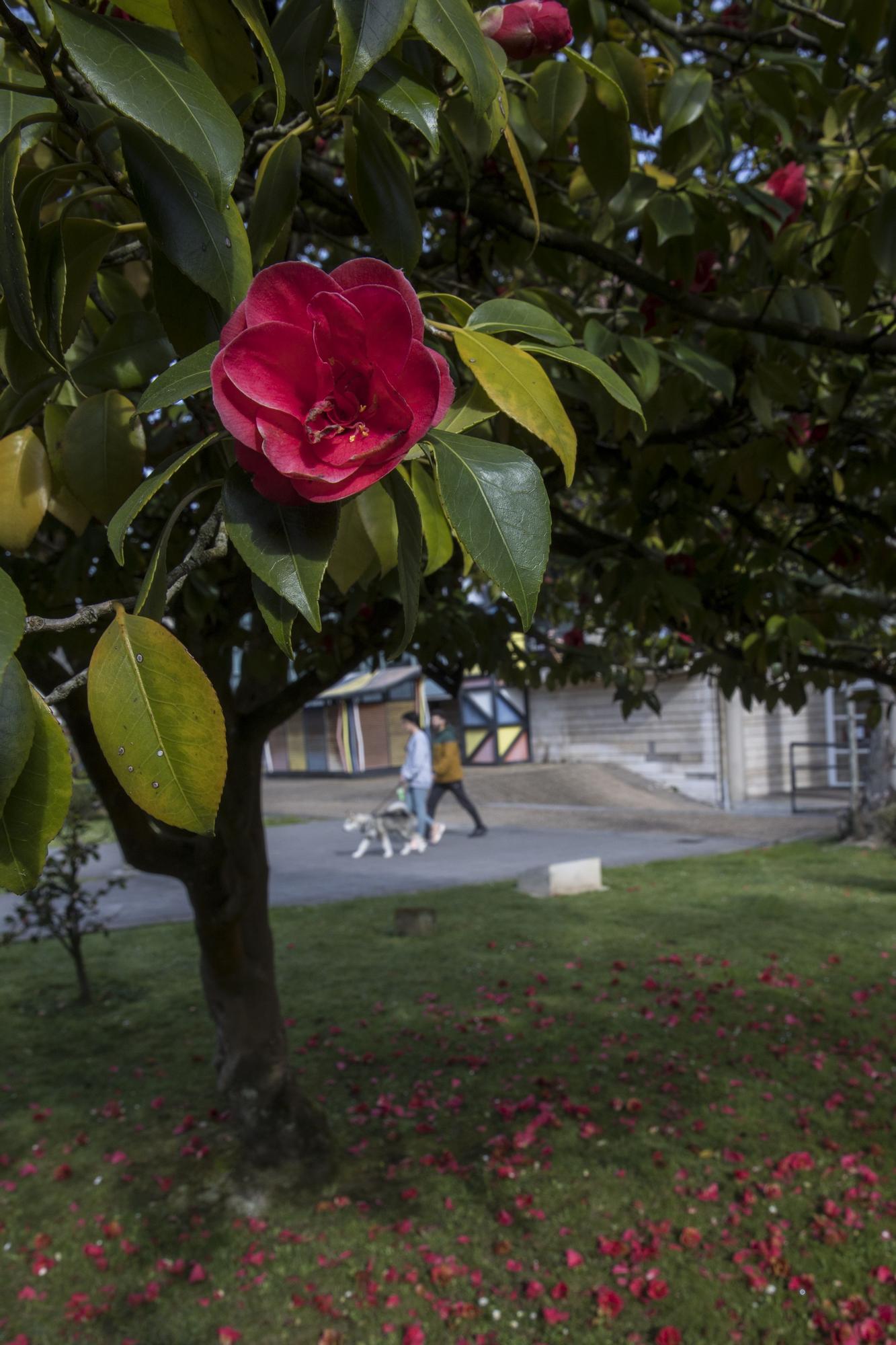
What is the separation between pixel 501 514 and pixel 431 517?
10.6 inches

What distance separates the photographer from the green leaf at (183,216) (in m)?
0.70

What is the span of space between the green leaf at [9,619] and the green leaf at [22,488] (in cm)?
33

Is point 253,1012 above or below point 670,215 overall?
below

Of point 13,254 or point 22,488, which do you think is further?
point 22,488

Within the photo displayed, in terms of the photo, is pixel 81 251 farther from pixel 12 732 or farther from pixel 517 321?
pixel 12 732

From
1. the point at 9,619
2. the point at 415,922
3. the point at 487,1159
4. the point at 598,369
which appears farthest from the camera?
the point at 415,922

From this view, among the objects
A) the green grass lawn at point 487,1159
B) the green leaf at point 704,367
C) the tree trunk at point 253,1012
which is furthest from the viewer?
the tree trunk at point 253,1012

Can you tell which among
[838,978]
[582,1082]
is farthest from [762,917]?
[582,1082]

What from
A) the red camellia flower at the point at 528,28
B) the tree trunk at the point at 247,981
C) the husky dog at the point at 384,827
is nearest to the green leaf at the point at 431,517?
the red camellia flower at the point at 528,28

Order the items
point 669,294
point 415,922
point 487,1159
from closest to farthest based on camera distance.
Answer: point 669,294 → point 487,1159 → point 415,922

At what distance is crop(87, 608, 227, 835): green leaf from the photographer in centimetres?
58

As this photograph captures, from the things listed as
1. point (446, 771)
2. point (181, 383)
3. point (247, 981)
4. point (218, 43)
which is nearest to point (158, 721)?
point (181, 383)

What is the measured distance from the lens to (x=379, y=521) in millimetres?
836

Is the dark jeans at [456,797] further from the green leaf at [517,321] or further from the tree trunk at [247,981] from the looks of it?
the green leaf at [517,321]
